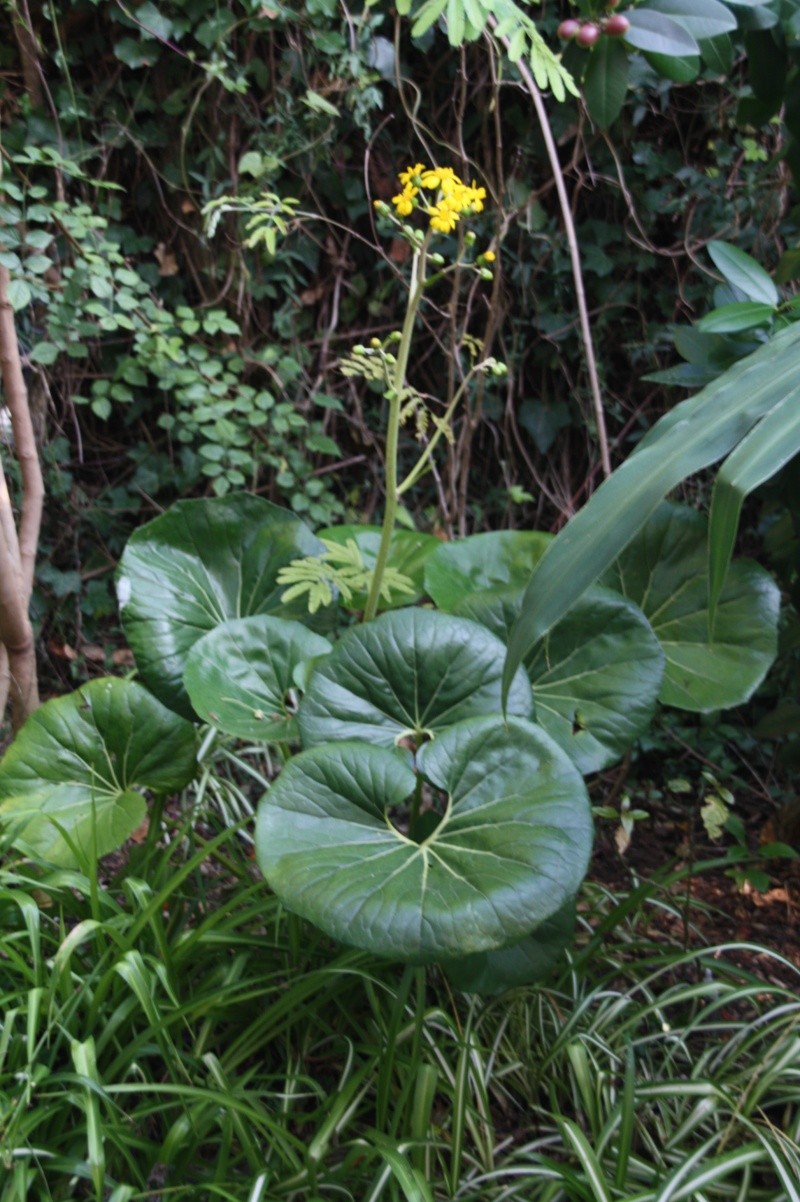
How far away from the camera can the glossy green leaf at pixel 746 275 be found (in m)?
1.54

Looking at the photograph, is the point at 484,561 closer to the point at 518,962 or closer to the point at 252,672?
the point at 252,672

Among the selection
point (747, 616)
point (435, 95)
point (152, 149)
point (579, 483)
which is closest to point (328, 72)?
point (435, 95)

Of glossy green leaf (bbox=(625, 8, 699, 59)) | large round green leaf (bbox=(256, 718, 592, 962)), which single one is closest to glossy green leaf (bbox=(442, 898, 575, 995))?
large round green leaf (bbox=(256, 718, 592, 962))

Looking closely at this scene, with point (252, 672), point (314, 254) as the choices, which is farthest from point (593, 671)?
point (314, 254)

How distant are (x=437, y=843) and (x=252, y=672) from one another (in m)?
0.44

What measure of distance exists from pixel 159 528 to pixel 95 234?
899 millimetres

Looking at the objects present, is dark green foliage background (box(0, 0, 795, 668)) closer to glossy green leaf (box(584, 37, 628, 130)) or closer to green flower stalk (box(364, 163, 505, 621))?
glossy green leaf (box(584, 37, 628, 130))

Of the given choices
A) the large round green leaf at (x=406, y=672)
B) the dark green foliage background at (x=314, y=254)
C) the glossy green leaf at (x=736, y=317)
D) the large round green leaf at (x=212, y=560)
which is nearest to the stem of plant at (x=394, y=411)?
the large round green leaf at (x=406, y=672)

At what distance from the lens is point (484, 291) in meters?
2.41

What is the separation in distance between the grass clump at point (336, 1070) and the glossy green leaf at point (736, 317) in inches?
36.5

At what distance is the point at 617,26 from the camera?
52.6 inches

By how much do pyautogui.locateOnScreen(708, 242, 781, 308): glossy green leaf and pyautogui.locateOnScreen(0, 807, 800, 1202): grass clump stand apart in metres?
1.02

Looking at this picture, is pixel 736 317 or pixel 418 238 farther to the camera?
pixel 736 317

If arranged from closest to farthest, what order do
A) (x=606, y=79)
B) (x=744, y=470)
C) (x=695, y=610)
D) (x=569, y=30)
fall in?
(x=744, y=470) < (x=569, y=30) < (x=606, y=79) < (x=695, y=610)
